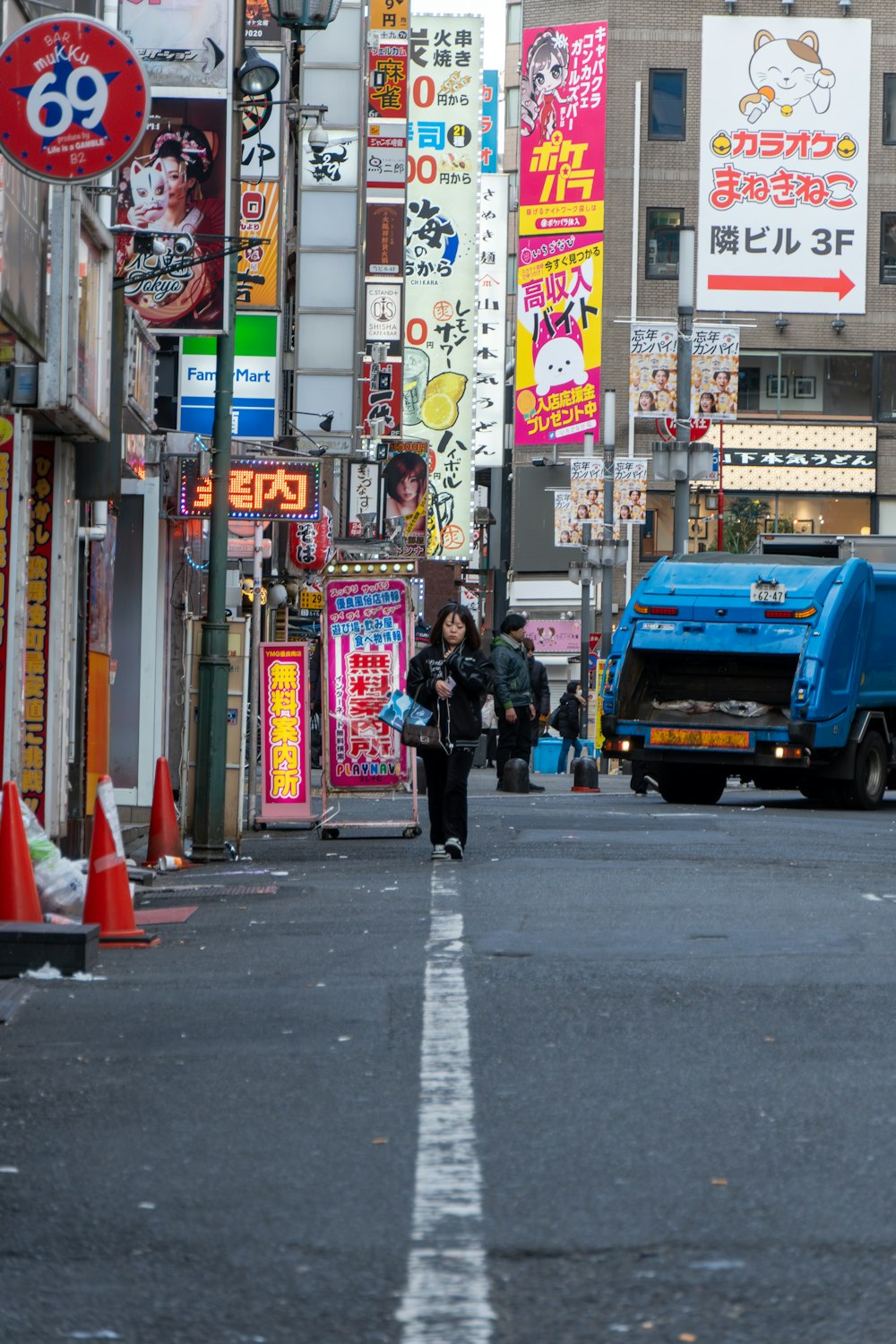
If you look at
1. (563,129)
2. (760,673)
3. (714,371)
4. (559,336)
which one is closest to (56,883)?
(760,673)

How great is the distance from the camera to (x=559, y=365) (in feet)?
212

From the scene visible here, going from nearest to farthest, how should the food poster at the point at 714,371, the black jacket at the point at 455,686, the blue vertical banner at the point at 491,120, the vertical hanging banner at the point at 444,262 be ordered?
the black jacket at the point at 455,686
the food poster at the point at 714,371
the vertical hanging banner at the point at 444,262
the blue vertical banner at the point at 491,120

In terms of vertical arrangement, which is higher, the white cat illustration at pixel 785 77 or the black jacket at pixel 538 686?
the white cat illustration at pixel 785 77

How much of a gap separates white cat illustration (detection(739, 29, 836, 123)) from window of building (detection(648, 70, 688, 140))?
8.38 ft

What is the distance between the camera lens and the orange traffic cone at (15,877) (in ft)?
33.6

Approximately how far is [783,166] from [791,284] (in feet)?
11.4

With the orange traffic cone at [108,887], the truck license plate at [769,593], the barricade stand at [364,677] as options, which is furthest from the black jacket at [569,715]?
the orange traffic cone at [108,887]

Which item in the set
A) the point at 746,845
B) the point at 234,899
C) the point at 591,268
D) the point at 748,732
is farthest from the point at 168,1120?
the point at 591,268

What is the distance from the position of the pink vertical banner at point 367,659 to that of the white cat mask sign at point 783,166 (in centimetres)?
4951

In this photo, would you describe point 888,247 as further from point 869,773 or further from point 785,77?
point 869,773

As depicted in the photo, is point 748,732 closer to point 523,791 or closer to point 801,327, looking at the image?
point 523,791

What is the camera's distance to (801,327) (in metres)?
68.4

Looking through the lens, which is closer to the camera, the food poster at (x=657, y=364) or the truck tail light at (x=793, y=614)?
the truck tail light at (x=793, y=614)

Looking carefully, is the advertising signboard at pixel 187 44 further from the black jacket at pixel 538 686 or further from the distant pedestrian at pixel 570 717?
the distant pedestrian at pixel 570 717
